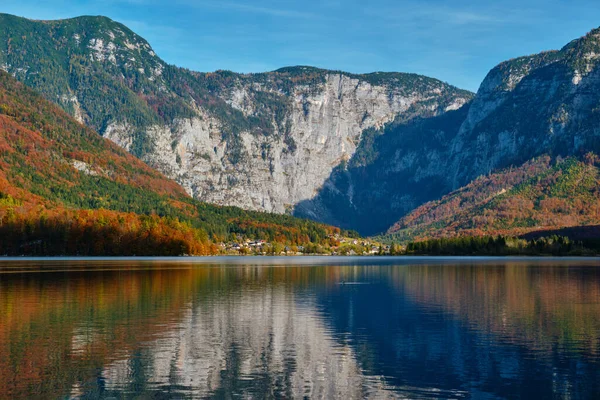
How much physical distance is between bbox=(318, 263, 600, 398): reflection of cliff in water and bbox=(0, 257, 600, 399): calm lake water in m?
0.13

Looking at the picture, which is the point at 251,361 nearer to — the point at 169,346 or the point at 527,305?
the point at 169,346

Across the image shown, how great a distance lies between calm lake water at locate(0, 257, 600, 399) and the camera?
39.6m

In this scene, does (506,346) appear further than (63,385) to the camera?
Yes

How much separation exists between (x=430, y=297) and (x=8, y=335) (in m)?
54.4

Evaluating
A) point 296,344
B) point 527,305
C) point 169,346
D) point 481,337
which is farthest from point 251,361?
point 527,305

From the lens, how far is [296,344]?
2094 inches

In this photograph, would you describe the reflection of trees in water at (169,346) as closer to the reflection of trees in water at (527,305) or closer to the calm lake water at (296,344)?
the calm lake water at (296,344)

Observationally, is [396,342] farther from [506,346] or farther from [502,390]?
[502,390]

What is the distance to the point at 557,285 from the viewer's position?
109m

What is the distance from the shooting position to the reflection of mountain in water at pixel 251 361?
39344mm

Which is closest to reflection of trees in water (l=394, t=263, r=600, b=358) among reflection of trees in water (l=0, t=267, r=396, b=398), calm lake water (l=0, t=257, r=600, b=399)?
calm lake water (l=0, t=257, r=600, b=399)

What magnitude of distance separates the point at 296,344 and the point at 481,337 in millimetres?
15626

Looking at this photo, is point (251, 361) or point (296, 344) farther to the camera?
point (296, 344)

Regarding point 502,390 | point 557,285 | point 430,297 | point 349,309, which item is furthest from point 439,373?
point 557,285
